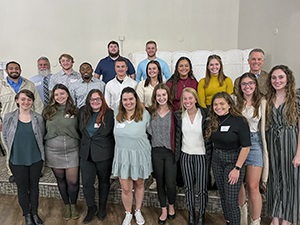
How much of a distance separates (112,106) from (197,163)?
49.4 inches

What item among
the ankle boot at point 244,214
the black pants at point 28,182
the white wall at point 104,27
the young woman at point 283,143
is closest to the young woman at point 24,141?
the black pants at point 28,182

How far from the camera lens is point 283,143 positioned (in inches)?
87.2

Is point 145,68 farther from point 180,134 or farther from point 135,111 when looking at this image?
point 180,134

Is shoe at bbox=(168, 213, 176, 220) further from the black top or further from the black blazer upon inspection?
the black top

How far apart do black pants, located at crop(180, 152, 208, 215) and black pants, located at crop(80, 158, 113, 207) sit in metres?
0.77

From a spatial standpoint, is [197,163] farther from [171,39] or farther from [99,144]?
[171,39]

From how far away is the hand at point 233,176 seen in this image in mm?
2143

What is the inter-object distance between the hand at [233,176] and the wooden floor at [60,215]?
82cm

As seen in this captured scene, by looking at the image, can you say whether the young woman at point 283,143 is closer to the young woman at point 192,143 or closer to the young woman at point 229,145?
the young woman at point 229,145

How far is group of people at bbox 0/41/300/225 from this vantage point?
85.9 inches

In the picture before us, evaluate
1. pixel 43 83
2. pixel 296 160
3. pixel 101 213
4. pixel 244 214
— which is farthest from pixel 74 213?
pixel 296 160

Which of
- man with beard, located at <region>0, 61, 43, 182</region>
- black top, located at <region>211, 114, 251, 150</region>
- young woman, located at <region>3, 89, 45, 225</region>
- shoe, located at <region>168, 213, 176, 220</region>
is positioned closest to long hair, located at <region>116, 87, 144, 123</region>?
black top, located at <region>211, 114, 251, 150</region>

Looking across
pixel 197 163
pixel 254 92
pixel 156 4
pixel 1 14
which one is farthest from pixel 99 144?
pixel 1 14

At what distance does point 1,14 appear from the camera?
5113 mm
